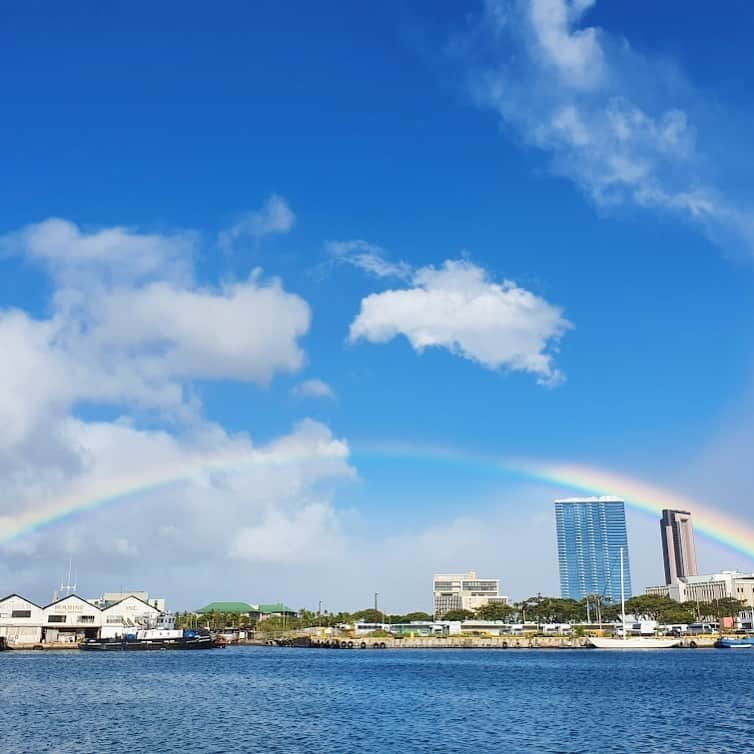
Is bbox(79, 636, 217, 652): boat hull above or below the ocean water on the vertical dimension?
below

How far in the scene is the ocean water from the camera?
47.2 metres

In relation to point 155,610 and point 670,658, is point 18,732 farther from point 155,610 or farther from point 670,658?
point 155,610

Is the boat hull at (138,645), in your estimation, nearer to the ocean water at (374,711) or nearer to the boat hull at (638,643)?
the ocean water at (374,711)

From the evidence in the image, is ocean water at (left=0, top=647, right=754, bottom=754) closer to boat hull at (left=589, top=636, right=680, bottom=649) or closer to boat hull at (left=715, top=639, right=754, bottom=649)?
boat hull at (left=589, top=636, right=680, bottom=649)

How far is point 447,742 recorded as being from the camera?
4841cm

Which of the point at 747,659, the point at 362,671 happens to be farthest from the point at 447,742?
the point at 747,659

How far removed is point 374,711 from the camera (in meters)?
64.4

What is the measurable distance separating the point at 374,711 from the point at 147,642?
12207 centimetres

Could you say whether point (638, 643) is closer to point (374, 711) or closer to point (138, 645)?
point (138, 645)

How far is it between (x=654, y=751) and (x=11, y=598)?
162573 millimetres

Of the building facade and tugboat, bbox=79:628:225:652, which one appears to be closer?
tugboat, bbox=79:628:225:652

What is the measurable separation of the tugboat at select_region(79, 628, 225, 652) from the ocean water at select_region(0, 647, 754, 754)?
59.9m

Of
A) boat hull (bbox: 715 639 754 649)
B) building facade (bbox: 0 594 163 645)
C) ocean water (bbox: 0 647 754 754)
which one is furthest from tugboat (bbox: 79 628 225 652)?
boat hull (bbox: 715 639 754 649)

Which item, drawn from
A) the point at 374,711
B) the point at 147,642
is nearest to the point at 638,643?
the point at 147,642
